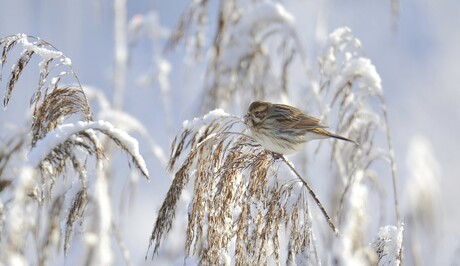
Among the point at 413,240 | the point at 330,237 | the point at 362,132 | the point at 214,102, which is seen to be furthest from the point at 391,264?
the point at 214,102

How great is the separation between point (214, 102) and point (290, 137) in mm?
504

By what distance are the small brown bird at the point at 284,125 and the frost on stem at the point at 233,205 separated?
1091mm

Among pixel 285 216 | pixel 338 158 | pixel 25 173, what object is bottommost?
pixel 25 173

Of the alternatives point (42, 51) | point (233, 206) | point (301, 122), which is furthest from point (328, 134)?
→ point (42, 51)

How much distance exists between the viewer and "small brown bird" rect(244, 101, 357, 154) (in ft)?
10.6

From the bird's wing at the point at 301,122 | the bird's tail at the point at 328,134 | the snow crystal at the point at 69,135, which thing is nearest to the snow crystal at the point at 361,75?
the bird's tail at the point at 328,134

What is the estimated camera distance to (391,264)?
1.83 metres

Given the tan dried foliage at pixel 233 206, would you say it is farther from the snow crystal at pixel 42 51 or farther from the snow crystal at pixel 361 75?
the snow crystal at pixel 361 75

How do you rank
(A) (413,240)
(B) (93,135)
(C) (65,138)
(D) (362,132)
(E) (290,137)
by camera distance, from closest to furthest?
(C) (65,138) < (B) (93,135) < (A) (413,240) < (D) (362,132) < (E) (290,137)

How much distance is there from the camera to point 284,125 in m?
3.48

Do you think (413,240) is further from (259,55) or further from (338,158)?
(259,55)

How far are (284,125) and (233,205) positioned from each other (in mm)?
1588

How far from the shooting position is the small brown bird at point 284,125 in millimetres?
3246

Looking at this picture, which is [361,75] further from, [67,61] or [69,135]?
[69,135]
